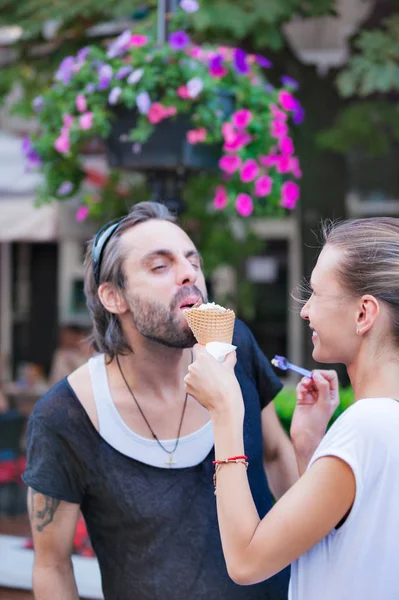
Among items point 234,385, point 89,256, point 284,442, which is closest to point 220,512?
point 234,385

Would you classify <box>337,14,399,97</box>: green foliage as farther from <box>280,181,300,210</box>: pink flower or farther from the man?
the man

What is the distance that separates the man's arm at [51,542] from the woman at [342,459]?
0.57 meters

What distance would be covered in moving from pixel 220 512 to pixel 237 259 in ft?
18.3

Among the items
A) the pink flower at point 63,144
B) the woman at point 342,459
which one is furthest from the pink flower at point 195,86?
the woman at point 342,459

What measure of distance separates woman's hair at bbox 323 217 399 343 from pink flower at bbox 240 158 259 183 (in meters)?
2.13

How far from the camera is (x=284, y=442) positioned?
233 centimetres

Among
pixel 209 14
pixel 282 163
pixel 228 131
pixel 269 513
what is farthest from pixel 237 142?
pixel 269 513

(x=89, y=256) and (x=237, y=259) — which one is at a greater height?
(x=89, y=256)

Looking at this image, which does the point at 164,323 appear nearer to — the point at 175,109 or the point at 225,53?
the point at 175,109

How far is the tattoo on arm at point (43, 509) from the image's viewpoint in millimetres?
1980

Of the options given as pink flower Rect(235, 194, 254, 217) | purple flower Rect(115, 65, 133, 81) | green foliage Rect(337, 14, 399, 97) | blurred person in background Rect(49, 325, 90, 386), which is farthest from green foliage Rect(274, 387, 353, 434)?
blurred person in background Rect(49, 325, 90, 386)

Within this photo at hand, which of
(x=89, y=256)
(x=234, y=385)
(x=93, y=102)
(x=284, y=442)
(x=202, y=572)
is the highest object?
(x=93, y=102)

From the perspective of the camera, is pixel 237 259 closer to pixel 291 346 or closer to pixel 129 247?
pixel 291 346

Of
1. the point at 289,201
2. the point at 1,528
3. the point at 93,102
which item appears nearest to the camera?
the point at 93,102
